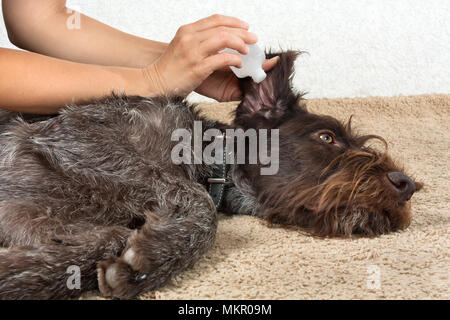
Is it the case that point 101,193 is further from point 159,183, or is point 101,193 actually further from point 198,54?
point 198,54

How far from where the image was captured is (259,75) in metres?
2.69

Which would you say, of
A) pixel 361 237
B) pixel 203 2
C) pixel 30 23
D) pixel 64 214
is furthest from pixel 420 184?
pixel 203 2

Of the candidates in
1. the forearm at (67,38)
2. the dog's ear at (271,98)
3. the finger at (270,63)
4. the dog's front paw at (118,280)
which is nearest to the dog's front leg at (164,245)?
the dog's front paw at (118,280)

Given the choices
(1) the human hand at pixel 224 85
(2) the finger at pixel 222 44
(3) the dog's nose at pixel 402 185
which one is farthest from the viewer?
(1) the human hand at pixel 224 85

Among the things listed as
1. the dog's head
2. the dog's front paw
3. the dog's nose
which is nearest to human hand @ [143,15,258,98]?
the dog's head

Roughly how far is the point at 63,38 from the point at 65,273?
1.72 m

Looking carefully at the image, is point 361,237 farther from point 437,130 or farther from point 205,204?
point 437,130

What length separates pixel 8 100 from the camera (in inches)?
97.3

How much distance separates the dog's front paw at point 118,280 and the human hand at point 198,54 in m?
1.14

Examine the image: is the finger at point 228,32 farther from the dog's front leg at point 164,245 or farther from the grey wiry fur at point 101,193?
the dog's front leg at point 164,245

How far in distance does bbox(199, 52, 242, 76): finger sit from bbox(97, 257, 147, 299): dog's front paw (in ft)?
3.78

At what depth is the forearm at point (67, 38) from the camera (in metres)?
3.05

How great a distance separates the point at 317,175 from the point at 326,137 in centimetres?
26

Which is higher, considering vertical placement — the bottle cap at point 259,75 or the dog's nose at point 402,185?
the bottle cap at point 259,75
